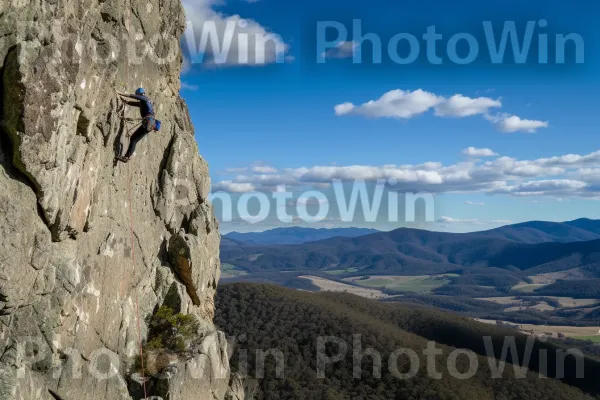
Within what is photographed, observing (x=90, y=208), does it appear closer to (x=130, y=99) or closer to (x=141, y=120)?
(x=141, y=120)

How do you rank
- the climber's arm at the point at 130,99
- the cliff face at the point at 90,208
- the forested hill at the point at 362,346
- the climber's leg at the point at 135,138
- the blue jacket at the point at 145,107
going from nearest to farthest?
the cliff face at the point at 90,208 → the climber's arm at the point at 130,99 → the climber's leg at the point at 135,138 → the blue jacket at the point at 145,107 → the forested hill at the point at 362,346

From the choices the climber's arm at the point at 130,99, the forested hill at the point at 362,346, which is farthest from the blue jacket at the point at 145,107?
the forested hill at the point at 362,346

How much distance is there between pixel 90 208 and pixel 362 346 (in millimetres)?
102894

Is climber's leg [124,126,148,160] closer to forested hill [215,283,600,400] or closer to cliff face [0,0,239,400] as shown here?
cliff face [0,0,239,400]

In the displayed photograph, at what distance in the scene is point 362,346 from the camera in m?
112

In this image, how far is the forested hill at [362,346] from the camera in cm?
9175

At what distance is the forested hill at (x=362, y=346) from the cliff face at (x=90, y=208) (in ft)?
227

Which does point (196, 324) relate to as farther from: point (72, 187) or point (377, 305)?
point (377, 305)

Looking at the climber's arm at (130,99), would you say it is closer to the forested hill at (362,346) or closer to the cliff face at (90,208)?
the cliff face at (90,208)

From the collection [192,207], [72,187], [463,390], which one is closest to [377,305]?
[463,390]

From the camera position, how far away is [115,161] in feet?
60.7

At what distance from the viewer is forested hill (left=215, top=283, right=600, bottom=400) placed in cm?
9175

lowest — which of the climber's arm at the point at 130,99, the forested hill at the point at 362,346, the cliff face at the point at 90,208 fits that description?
the forested hill at the point at 362,346

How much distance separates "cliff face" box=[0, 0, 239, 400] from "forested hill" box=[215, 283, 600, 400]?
69186 millimetres
